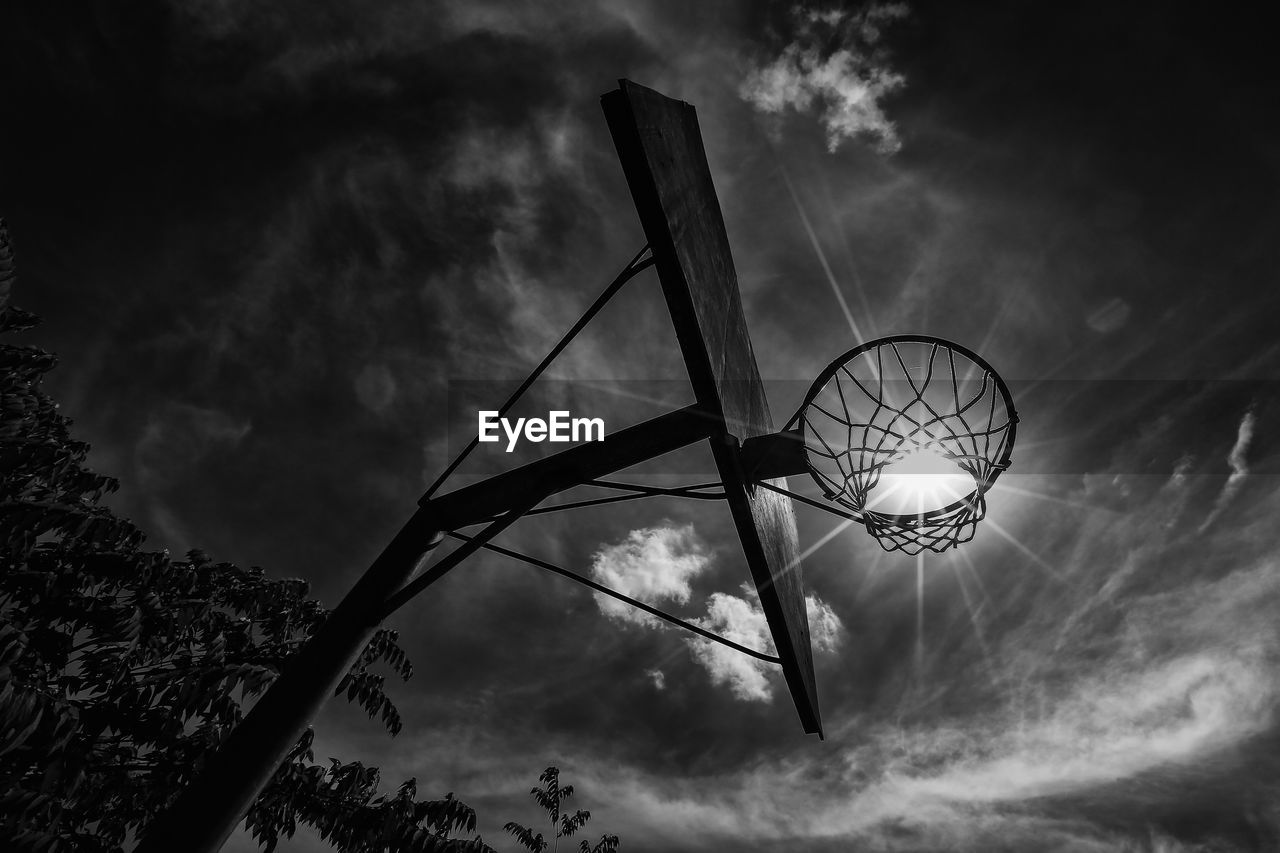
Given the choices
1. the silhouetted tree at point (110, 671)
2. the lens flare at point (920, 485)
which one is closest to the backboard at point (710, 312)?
the lens flare at point (920, 485)

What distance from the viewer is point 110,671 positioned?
598 cm

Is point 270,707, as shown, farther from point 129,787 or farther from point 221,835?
point 129,787

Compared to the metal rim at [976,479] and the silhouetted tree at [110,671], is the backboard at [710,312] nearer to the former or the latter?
the metal rim at [976,479]

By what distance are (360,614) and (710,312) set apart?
97.6 inches

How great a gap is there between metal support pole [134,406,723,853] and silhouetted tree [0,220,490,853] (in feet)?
6.93

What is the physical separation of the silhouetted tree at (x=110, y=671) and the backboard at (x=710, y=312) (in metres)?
4.32

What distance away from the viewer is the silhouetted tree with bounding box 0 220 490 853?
4.58 m

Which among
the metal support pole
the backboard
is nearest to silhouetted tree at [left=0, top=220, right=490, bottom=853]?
the metal support pole

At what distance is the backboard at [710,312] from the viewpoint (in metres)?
2.38

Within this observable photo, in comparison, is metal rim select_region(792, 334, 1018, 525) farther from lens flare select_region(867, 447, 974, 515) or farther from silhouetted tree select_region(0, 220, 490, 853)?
silhouetted tree select_region(0, 220, 490, 853)

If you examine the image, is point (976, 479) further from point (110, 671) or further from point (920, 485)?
point (110, 671)

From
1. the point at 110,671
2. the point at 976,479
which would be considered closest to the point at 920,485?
the point at 976,479

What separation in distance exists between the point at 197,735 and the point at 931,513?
8.24 metres

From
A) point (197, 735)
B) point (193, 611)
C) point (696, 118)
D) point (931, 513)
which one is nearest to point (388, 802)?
point (197, 735)
